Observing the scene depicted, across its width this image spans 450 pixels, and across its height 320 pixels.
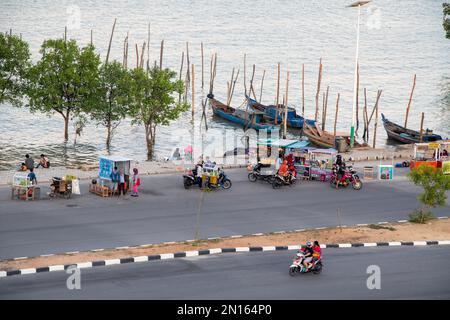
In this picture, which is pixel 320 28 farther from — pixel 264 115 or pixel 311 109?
pixel 264 115

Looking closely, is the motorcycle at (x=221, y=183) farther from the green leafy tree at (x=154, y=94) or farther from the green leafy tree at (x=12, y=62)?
the green leafy tree at (x=12, y=62)

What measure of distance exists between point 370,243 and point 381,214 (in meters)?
5.60

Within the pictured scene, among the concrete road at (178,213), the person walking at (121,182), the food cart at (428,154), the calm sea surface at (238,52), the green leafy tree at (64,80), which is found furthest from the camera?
the calm sea surface at (238,52)

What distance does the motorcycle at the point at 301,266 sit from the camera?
105 ft

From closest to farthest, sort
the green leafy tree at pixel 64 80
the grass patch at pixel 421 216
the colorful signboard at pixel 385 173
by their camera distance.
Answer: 1. the grass patch at pixel 421 216
2. the colorful signboard at pixel 385 173
3. the green leafy tree at pixel 64 80

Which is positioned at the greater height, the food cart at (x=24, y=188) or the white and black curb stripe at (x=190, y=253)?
the food cart at (x=24, y=188)

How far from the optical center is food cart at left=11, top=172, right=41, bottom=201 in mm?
42844

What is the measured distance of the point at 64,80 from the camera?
66.0 metres

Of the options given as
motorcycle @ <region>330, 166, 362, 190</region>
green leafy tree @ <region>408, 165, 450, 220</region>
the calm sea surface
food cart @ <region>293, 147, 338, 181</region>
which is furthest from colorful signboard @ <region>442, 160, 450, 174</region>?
the calm sea surface

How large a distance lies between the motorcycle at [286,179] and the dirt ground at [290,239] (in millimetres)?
8095

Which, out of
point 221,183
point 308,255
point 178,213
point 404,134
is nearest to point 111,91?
point 221,183

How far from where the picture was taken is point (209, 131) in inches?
3346

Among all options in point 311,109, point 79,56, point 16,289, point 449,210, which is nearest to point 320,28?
point 311,109

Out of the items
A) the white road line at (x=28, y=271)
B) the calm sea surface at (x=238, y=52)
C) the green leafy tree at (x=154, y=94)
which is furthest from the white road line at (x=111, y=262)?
the calm sea surface at (x=238, y=52)
